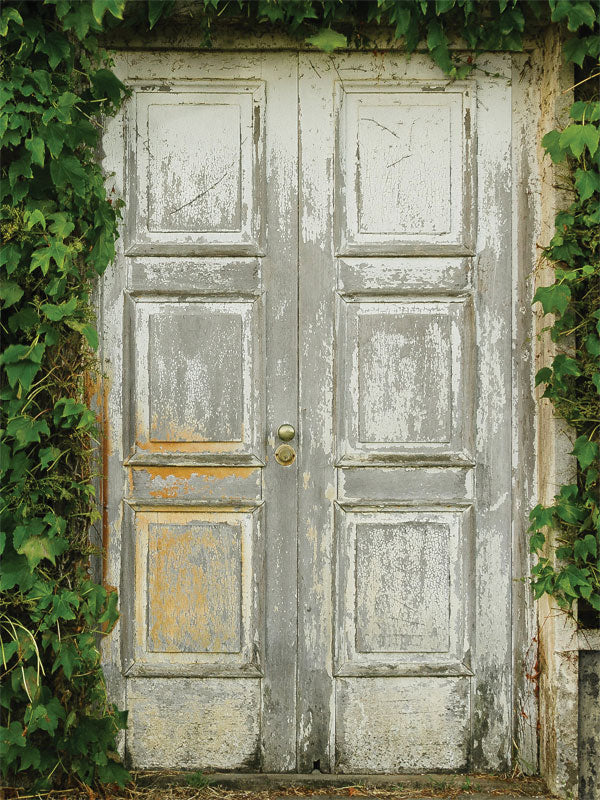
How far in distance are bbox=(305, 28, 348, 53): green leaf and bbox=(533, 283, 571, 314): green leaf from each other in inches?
48.9

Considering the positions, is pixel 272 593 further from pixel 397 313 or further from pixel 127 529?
pixel 397 313

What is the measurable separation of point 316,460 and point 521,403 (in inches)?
34.3

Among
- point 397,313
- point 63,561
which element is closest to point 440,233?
point 397,313

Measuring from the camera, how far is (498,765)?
297 cm

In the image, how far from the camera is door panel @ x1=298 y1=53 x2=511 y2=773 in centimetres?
296

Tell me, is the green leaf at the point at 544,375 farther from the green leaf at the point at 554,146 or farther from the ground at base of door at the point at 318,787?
the ground at base of door at the point at 318,787

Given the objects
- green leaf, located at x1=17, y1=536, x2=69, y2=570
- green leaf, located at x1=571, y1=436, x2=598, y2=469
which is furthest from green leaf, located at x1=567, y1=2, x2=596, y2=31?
green leaf, located at x1=17, y1=536, x2=69, y2=570

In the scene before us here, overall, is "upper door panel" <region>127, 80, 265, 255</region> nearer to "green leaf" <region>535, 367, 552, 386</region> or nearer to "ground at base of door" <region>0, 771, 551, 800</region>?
"green leaf" <region>535, 367, 552, 386</region>

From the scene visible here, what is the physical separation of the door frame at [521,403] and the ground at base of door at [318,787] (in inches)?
6.5

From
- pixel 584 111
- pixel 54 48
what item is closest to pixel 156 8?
pixel 54 48

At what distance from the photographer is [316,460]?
2984mm

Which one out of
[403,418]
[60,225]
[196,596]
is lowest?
[196,596]

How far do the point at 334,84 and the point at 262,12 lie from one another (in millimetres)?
391

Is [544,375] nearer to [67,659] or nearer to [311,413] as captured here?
[311,413]
